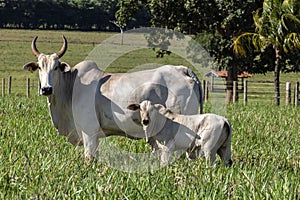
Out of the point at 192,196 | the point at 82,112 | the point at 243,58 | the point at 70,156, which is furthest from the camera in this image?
the point at 243,58

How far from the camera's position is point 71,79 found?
8.13 meters

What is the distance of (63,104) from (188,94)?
149 cm

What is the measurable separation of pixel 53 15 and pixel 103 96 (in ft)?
228

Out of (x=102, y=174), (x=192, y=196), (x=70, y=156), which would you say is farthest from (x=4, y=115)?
(x=192, y=196)

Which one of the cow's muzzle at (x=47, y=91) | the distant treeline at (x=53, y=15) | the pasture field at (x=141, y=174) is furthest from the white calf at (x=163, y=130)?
the distant treeline at (x=53, y=15)

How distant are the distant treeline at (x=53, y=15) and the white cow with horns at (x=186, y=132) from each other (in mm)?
64171

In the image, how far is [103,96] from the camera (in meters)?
7.94

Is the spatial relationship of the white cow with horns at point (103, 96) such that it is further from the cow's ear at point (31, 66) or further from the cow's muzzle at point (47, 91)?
the cow's muzzle at point (47, 91)

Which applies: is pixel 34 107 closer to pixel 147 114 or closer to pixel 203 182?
pixel 147 114

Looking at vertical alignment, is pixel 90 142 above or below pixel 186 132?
below

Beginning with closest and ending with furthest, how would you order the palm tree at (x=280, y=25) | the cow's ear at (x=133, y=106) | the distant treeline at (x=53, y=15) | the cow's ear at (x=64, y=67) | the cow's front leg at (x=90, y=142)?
the cow's ear at (x=133, y=106)
the cow's front leg at (x=90, y=142)
the cow's ear at (x=64, y=67)
the palm tree at (x=280, y=25)
the distant treeline at (x=53, y=15)

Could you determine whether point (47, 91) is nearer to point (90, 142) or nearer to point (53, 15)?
point (90, 142)

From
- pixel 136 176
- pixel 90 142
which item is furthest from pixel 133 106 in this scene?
pixel 136 176

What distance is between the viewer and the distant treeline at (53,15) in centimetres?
7375
